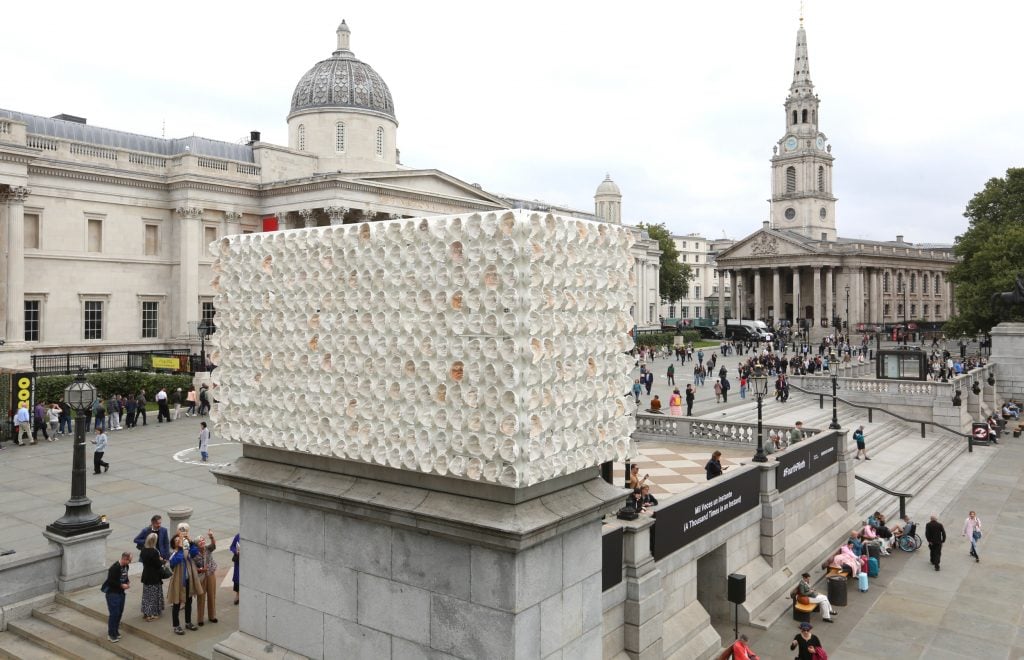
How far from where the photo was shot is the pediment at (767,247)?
10831 cm

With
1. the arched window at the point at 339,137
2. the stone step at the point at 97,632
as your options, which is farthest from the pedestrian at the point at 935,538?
the arched window at the point at 339,137

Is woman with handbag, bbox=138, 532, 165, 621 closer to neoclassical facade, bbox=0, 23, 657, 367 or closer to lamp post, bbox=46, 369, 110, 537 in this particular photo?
lamp post, bbox=46, 369, 110, 537

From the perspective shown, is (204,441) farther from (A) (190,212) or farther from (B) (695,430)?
(A) (190,212)

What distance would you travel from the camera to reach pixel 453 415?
7234 mm

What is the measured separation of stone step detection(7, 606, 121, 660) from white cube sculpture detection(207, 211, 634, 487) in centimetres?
462

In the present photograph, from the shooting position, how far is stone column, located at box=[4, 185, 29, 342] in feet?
130

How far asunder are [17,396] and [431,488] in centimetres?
2408

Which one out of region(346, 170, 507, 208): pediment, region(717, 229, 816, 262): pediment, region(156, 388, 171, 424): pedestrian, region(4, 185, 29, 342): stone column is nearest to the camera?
region(156, 388, 171, 424): pedestrian

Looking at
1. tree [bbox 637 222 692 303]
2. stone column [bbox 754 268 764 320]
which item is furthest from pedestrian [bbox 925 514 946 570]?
stone column [bbox 754 268 764 320]

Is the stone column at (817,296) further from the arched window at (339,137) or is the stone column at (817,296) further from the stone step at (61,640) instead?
the stone step at (61,640)

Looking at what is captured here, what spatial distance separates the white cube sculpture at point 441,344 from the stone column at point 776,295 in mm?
109380

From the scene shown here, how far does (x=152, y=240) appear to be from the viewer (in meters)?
49.5

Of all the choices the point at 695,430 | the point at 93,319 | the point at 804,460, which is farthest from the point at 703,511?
the point at 93,319

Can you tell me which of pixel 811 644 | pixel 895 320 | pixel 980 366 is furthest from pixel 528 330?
pixel 895 320
